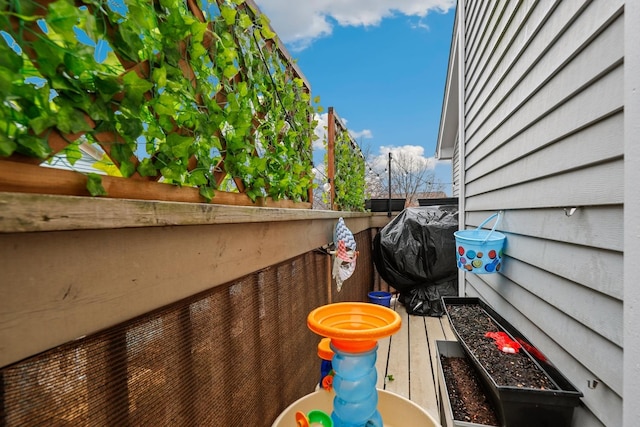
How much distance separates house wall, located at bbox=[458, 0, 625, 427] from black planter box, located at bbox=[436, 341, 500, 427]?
1.22ft

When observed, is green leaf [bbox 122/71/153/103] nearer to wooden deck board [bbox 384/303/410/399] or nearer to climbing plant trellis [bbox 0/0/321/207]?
climbing plant trellis [bbox 0/0/321/207]

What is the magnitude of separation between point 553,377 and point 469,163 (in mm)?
2238

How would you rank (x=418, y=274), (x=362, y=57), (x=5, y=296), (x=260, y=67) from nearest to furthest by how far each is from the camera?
(x=5, y=296) < (x=260, y=67) < (x=418, y=274) < (x=362, y=57)

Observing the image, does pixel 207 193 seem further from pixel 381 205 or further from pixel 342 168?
pixel 381 205

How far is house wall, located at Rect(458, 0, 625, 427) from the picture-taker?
97cm

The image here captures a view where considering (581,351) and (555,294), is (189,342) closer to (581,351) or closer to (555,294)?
(581,351)

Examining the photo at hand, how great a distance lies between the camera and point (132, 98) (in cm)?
65

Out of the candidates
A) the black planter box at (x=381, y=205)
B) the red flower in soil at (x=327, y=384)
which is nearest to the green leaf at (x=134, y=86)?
the red flower in soil at (x=327, y=384)

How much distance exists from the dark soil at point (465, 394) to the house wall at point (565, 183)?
1.06ft

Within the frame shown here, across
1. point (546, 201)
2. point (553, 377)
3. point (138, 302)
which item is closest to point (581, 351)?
point (553, 377)

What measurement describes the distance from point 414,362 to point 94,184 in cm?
267

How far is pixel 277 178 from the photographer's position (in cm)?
153

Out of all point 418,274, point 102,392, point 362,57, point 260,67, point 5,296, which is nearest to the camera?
point 5,296

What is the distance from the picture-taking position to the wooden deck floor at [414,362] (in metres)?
2.16
